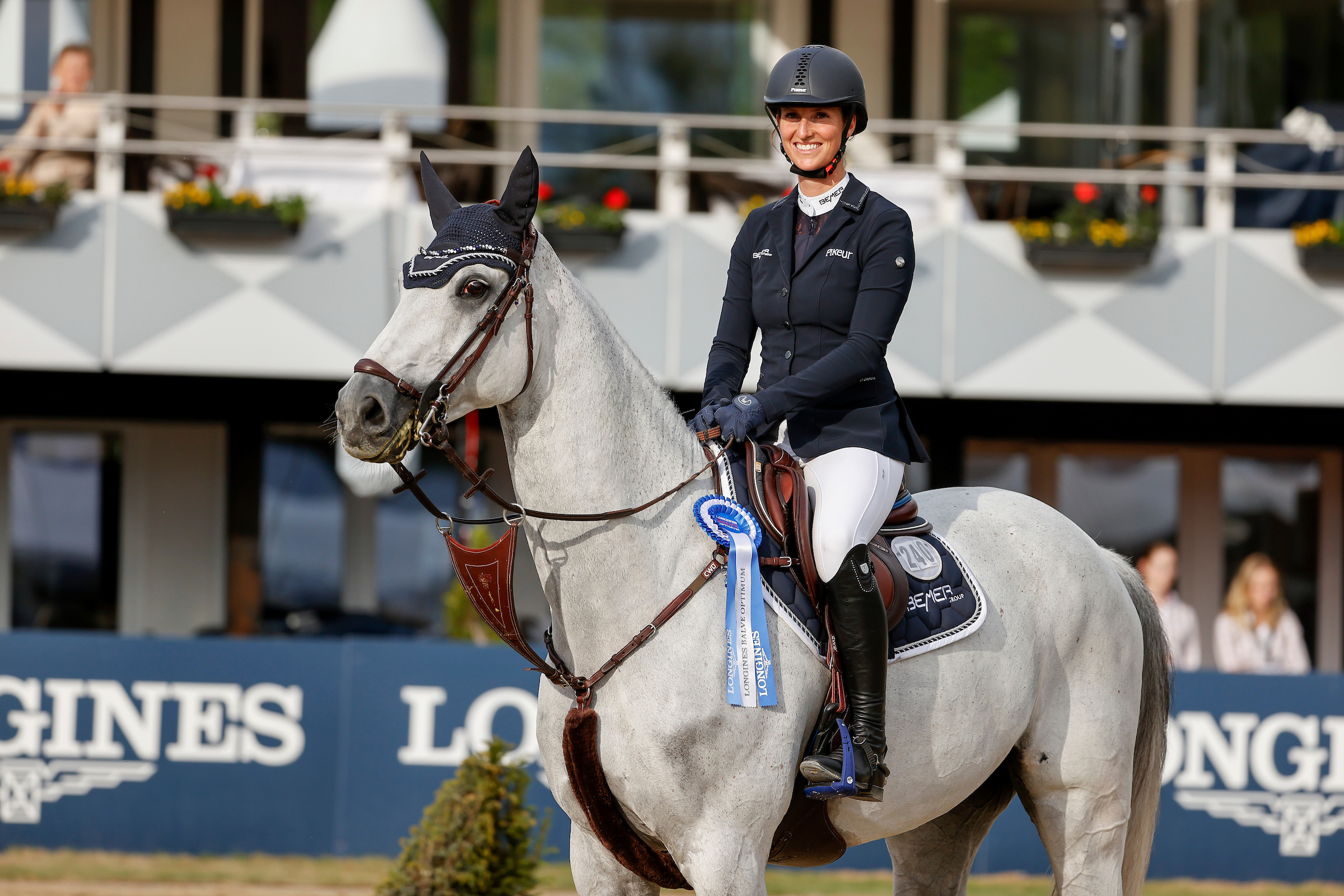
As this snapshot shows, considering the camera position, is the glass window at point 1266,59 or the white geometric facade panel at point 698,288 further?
the glass window at point 1266,59

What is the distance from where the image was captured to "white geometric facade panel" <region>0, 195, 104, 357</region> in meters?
11.0

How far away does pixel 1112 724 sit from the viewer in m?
4.28

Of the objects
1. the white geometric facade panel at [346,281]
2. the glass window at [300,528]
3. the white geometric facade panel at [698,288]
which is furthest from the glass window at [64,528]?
the white geometric facade panel at [698,288]

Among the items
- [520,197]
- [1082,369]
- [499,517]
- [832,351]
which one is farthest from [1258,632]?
[520,197]

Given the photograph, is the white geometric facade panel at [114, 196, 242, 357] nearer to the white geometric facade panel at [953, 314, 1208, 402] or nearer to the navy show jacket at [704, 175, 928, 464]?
the white geometric facade panel at [953, 314, 1208, 402]

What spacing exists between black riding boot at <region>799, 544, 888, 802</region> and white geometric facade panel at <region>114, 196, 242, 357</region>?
8933mm

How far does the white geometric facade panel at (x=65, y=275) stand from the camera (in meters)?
11.0

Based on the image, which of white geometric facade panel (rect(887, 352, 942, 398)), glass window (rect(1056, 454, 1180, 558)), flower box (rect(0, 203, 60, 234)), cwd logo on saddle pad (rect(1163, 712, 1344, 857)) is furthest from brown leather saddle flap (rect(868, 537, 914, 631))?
glass window (rect(1056, 454, 1180, 558))

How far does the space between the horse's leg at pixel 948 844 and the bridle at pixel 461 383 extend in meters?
1.73

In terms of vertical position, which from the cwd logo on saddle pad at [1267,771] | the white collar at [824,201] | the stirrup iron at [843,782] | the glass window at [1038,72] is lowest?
the cwd logo on saddle pad at [1267,771]

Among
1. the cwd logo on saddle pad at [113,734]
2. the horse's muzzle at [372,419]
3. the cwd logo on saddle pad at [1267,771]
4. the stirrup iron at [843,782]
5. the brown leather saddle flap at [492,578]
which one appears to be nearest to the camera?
the horse's muzzle at [372,419]

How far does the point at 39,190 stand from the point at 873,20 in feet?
28.0

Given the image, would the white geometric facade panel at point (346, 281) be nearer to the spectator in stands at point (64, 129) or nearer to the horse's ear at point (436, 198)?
the spectator in stands at point (64, 129)

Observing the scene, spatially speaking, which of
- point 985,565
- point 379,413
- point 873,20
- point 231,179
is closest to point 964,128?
point 873,20
